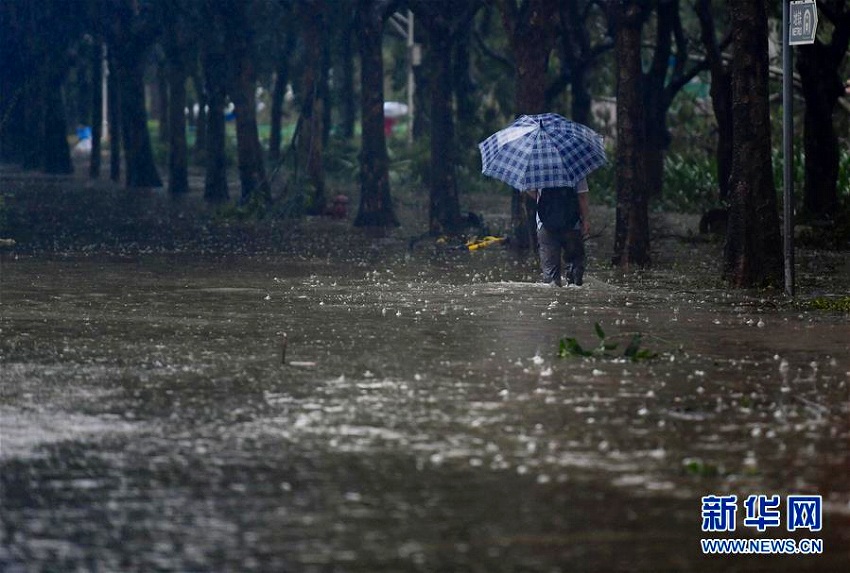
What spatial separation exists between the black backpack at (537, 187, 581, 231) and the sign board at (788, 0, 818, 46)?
3.18 meters

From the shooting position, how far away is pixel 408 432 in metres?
10.5

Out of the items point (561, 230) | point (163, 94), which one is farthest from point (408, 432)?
point (163, 94)

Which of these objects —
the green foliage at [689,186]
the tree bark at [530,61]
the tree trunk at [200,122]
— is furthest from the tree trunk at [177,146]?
the tree bark at [530,61]

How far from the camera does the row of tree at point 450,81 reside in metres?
20.7

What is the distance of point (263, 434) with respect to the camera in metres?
10.5

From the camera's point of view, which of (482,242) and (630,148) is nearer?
(630,148)

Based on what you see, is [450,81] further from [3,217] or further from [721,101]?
[3,217]

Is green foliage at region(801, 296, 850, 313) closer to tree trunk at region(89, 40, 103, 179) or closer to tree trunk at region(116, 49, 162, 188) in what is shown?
tree trunk at region(116, 49, 162, 188)

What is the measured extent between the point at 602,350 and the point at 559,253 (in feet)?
21.6

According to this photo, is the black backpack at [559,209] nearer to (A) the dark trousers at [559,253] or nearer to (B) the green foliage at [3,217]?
(A) the dark trousers at [559,253]

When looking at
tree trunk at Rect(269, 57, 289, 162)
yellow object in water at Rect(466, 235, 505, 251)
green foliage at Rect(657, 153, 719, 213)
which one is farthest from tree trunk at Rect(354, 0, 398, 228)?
tree trunk at Rect(269, 57, 289, 162)

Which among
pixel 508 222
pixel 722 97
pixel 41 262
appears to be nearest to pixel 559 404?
pixel 41 262

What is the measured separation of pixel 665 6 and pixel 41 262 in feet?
52.7

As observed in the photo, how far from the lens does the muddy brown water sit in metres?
7.87
